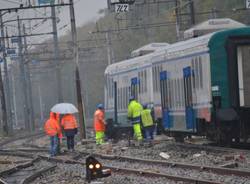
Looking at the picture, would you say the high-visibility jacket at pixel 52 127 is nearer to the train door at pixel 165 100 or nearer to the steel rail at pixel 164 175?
the train door at pixel 165 100

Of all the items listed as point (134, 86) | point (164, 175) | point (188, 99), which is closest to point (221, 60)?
point (188, 99)

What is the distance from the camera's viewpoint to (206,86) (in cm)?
2092

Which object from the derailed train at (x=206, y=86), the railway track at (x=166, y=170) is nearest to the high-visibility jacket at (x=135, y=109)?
the derailed train at (x=206, y=86)

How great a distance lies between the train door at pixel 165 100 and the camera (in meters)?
24.9

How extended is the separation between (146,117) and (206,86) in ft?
20.1

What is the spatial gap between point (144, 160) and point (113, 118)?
47.9 feet

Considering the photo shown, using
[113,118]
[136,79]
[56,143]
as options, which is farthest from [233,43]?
[113,118]

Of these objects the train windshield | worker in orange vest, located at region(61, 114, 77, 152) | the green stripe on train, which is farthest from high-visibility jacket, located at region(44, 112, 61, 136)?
the train windshield

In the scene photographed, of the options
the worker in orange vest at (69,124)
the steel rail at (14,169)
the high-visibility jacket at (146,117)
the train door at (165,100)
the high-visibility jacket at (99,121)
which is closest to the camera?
the steel rail at (14,169)

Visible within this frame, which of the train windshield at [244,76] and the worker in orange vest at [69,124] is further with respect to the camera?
the worker in orange vest at [69,124]

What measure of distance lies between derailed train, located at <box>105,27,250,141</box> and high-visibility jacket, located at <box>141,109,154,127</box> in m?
0.30

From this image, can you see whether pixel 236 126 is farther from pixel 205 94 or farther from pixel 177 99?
pixel 177 99

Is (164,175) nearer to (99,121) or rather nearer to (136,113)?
(136,113)

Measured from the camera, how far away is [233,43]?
20.4 meters
